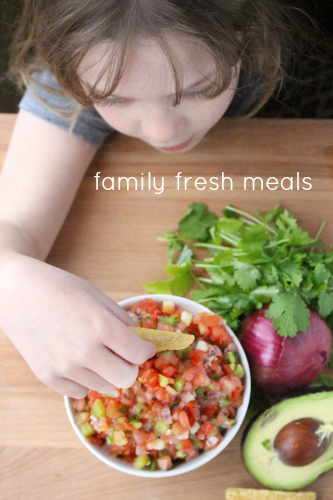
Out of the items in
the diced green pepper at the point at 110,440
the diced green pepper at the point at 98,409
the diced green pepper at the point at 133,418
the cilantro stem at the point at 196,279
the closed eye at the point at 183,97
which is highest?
the closed eye at the point at 183,97

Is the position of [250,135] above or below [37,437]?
above

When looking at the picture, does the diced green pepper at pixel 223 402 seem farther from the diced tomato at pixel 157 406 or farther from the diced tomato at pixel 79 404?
the diced tomato at pixel 79 404

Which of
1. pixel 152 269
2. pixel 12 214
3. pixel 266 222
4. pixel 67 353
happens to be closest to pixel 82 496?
pixel 67 353

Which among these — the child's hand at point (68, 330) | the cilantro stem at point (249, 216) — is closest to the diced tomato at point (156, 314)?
the child's hand at point (68, 330)

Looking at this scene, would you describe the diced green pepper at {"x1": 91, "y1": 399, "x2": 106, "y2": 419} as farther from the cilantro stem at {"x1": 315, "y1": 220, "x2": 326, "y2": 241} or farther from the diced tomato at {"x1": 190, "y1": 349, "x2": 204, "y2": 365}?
the cilantro stem at {"x1": 315, "y1": 220, "x2": 326, "y2": 241}

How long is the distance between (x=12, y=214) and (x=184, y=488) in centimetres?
70

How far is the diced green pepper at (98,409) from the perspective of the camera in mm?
899

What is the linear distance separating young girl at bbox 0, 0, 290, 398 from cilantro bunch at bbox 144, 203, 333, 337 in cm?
22

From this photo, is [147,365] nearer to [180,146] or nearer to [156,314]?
[156,314]

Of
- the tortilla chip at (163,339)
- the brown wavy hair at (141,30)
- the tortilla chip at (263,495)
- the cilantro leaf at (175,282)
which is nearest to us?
the brown wavy hair at (141,30)

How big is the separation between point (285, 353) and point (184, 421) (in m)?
0.26

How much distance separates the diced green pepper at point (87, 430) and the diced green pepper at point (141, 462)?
100 mm

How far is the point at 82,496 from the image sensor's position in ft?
3.26

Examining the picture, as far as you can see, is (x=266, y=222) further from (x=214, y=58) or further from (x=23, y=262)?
(x=23, y=262)
